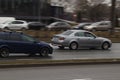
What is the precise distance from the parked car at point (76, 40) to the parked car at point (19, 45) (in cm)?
549

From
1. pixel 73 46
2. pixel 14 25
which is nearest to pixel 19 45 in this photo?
pixel 73 46

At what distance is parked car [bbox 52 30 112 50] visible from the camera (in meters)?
30.5

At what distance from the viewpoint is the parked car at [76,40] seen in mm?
30516

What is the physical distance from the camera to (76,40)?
30.8m

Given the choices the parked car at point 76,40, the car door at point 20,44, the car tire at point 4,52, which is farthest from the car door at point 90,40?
the car tire at point 4,52

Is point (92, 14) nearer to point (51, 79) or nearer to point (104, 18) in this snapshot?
point (104, 18)

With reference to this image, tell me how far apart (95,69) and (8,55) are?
684 cm

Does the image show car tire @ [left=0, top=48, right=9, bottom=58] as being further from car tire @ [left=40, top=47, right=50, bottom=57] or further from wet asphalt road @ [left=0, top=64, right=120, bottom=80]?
wet asphalt road @ [left=0, top=64, right=120, bottom=80]

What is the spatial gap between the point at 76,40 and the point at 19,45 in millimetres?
7857

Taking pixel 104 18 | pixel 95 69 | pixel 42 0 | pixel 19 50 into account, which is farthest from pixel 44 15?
pixel 95 69

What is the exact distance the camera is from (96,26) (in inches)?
2452

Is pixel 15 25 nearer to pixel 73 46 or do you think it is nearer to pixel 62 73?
pixel 73 46

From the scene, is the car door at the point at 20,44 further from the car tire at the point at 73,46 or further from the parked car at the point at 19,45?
the car tire at the point at 73,46

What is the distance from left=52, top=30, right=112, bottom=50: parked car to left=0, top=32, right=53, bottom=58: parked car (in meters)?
5.49
